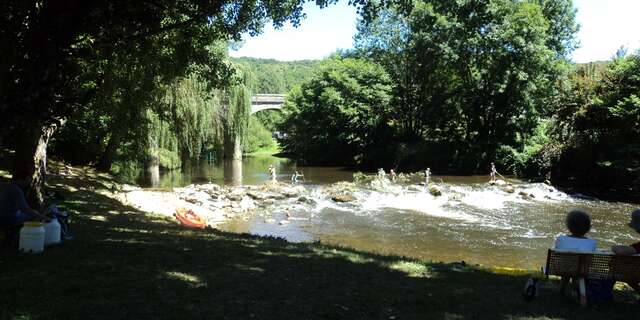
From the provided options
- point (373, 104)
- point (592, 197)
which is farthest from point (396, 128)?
point (592, 197)

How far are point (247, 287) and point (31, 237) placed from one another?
307cm

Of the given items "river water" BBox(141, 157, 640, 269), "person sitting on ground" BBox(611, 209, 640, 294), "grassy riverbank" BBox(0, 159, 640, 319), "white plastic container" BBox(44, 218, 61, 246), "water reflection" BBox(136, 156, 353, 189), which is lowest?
"river water" BBox(141, 157, 640, 269)

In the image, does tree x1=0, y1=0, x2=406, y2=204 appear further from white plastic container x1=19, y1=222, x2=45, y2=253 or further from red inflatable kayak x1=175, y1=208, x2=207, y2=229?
red inflatable kayak x1=175, y1=208, x2=207, y2=229

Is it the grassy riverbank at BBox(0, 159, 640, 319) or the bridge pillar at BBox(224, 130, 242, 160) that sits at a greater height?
the bridge pillar at BBox(224, 130, 242, 160)

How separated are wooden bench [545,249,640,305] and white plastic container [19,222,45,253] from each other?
629 centimetres

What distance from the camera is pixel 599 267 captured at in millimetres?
5312

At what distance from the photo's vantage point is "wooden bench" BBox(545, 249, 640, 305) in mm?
5301

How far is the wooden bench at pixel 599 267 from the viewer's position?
530cm

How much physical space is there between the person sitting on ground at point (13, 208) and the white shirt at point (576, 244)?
6.70m

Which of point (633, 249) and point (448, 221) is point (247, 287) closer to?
point (633, 249)

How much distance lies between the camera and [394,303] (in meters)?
5.13

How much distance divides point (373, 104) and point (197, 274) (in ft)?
135

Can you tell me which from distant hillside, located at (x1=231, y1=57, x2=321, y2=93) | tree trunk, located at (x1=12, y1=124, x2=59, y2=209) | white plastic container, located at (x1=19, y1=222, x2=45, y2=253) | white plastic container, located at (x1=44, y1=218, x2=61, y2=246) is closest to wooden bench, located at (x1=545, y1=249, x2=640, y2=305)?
white plastic container, located at (x1=19, y1=222, x2=45, y2=253)

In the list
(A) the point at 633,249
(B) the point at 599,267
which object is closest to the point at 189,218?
(B) the point at 599,267
